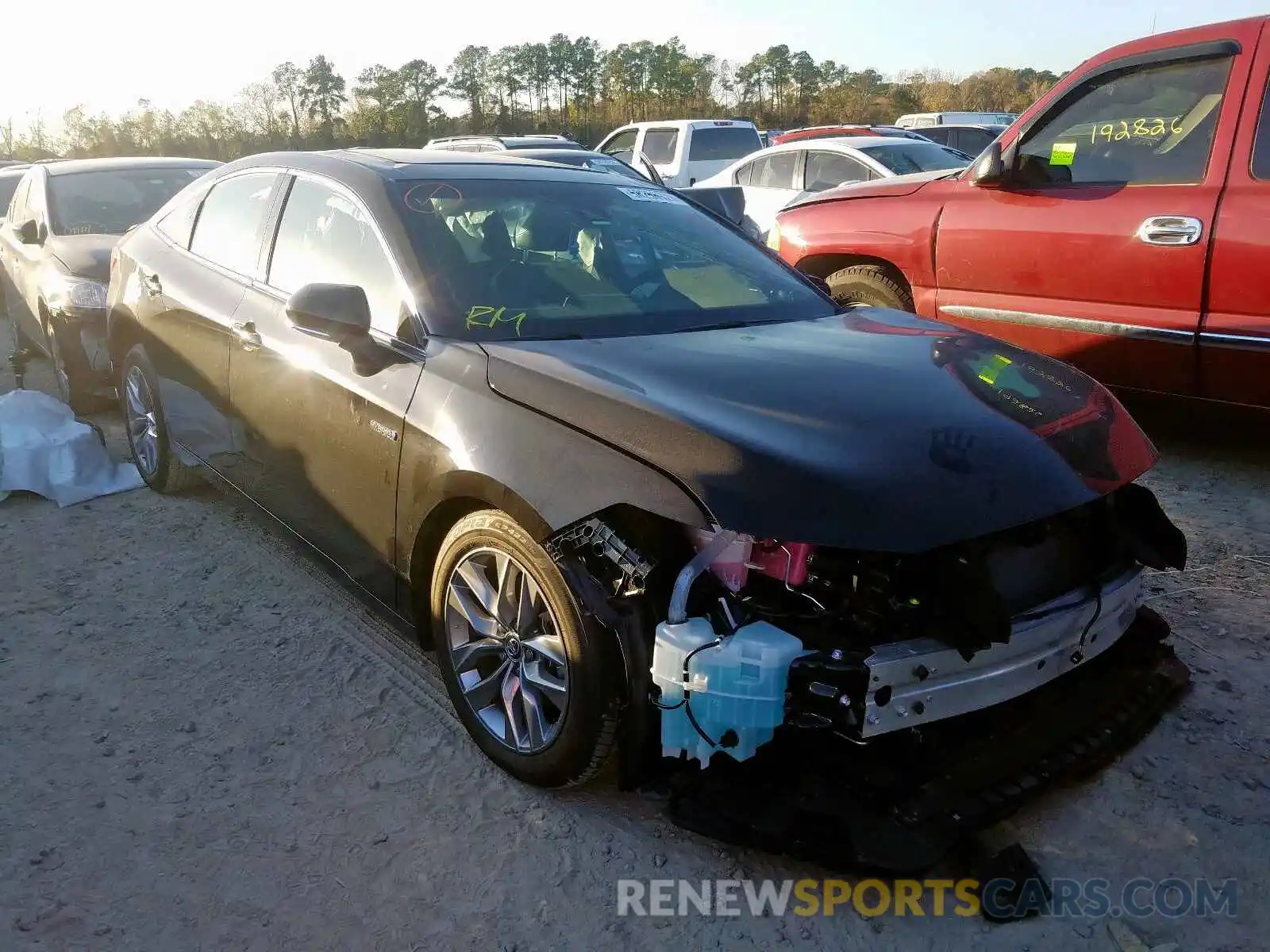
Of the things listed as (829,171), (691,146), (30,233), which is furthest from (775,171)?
(30,233)

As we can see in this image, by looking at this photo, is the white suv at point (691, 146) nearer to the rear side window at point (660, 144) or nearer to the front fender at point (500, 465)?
the rear side window at point (660, 144)

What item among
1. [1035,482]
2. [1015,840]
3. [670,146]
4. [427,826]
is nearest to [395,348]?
[427,826]

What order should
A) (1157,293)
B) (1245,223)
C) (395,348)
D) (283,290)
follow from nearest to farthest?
(395,348) < (283,290) < (1245,223) < (1157,293)

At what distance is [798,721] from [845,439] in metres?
0.65

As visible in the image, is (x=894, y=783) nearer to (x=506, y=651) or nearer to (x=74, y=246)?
(x=506, y=651)

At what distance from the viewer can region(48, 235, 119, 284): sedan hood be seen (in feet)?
20.1

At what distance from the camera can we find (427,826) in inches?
101

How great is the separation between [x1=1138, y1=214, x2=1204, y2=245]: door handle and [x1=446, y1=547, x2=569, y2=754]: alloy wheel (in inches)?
143

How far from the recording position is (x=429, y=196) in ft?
10.8

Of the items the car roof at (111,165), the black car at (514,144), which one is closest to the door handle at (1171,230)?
the car roof at (111,165)

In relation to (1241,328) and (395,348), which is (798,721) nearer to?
(395,348)

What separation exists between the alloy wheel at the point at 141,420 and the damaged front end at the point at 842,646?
3.26 m

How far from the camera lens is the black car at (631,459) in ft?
7.19

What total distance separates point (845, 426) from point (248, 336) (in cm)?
239
